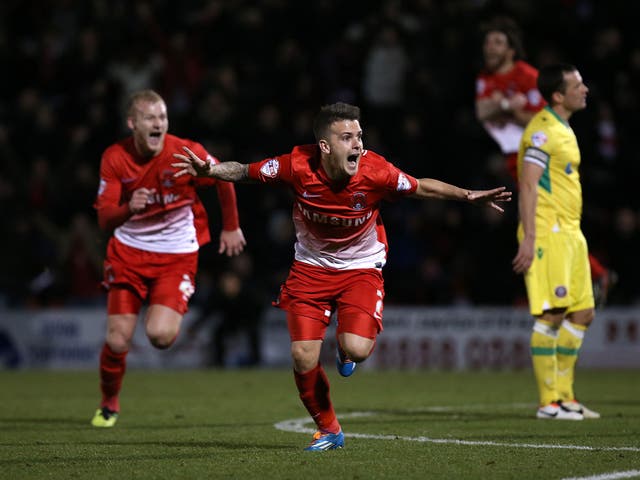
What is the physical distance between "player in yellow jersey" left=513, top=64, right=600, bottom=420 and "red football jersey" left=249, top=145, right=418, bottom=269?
2.02 meters

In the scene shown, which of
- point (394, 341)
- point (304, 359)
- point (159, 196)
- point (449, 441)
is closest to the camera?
point (304, 359)

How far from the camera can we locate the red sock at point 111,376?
8.99 meters

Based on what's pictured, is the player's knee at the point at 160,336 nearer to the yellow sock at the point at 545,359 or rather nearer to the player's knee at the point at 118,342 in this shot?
the player's knee at the point at 118,342

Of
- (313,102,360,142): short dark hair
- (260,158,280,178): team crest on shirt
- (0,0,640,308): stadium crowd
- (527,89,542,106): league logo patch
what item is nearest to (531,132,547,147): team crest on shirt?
(527,89,542,106): league logo patch

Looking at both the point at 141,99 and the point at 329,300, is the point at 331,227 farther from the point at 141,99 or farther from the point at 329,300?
the point at 141,99

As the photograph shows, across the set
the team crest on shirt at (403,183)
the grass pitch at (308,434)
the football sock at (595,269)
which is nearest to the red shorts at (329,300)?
the team crest on shirt at (403,183)

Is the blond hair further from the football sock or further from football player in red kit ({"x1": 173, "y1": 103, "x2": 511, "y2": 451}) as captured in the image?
the football sock

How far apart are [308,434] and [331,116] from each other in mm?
2223

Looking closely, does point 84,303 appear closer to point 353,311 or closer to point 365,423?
point 365,423

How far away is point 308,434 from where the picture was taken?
796 cm

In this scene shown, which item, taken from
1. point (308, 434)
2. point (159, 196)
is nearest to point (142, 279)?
point (159, 196)

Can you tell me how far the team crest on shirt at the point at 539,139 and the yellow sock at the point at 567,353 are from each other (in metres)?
1.42

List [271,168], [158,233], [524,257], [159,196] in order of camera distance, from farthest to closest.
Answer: [158,233], [159,196], [524,257], [271,168]

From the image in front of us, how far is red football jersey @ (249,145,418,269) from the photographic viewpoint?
23.3 ft
